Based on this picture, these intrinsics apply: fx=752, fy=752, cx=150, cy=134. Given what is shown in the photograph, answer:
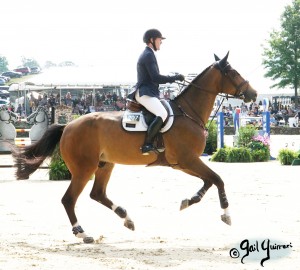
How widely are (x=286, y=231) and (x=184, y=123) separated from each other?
1.91m

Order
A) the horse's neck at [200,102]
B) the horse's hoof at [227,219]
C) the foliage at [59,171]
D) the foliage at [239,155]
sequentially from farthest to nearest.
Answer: the foliage at [239,155]
the foliage at [59,171]
the horse's neck at [200,102]
the horse's hoof at [227,219]

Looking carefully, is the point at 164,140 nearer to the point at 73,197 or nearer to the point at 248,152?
the point at 73,197

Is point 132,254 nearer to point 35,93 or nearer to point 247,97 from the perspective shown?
point 247,97

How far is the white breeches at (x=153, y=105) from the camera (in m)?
9.86

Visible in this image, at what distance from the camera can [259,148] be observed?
2333cm

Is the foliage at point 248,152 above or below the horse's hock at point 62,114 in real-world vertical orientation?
below

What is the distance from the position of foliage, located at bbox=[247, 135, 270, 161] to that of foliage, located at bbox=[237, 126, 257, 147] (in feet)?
Answer: 0.45

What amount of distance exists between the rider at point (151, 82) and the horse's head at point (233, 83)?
0.68 meters

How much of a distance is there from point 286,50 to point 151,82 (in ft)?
168

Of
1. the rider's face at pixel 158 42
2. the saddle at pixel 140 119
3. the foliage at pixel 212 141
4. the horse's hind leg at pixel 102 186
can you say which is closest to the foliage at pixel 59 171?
the horse's hind leg at pixel 102 186

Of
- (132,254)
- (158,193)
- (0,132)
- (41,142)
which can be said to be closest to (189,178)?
(158,193)

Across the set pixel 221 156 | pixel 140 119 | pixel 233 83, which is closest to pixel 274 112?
pixel 221 156

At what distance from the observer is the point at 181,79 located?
9914 mm

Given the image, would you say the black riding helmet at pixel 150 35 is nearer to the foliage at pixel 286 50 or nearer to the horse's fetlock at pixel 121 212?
the horse's fetlock at pixel 121 212
